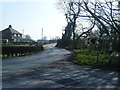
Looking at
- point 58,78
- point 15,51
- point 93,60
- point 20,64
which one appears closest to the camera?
point 58,78

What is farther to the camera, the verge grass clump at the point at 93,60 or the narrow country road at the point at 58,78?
the verge grass clump at the point at 93,60

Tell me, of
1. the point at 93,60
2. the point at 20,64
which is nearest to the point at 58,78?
the point at 20,64

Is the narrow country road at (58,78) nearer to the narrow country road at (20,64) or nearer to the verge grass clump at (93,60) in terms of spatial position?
the narrow country road at (20,64)

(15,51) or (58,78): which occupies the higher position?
(15,51)

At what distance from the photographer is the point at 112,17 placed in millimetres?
19625

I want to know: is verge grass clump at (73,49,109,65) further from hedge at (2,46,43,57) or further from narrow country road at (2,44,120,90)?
hedge at (2,46,43,57)

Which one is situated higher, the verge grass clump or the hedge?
the hedge

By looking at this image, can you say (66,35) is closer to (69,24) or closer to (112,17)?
(69,24)

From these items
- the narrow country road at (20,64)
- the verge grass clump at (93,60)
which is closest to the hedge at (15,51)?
the narrow country road at (20,64)

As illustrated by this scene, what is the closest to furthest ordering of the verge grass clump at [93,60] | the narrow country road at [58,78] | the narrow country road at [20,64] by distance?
the narrow country road at [58,78]
the narrow country road at [20,64]
the verge grass clump at [93,60]

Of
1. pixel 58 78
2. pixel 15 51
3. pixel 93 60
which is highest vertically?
pixel 15 51

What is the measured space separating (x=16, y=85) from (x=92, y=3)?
1549 cm

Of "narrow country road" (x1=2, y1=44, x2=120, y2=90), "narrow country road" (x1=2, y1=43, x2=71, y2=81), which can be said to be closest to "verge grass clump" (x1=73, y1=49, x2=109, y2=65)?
"narrow country road" (x1=2, y1=43, x2=71, y2=81)

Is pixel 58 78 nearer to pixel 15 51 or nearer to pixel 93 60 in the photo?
pixel 93 60
